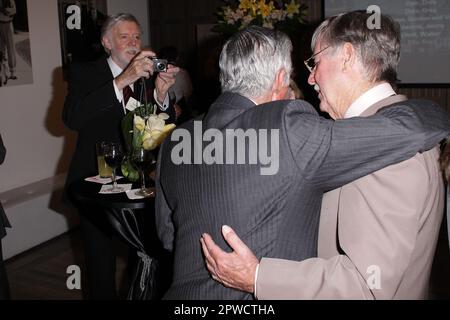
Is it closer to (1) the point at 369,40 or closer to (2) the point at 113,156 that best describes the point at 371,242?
(1) the point at 369,40

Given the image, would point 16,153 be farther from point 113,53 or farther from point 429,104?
point 429,104

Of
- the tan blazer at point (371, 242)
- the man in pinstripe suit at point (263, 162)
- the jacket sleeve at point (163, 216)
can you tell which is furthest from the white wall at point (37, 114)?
the tan blazer at point (371, 242)

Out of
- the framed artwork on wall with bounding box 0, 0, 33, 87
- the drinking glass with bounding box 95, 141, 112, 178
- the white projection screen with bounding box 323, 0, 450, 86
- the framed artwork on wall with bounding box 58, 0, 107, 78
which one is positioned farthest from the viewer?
the white projection screen with bounding box 323, 0, 450, 86

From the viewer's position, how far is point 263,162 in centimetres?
104

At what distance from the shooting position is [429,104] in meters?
1.18

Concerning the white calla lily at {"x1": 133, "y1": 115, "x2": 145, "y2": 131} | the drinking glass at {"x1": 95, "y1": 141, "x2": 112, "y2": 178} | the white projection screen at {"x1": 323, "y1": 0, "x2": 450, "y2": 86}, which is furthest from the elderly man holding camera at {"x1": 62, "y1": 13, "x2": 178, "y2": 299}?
the white projection screen at {"x1": 323, "y1": 0, "x2": 450, "y2": 86}

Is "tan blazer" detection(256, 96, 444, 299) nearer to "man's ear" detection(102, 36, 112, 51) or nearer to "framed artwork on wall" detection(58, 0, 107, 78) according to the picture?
"man's ear" detection(102, 36, 112, 51)

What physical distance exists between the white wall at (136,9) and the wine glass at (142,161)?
11.3ft

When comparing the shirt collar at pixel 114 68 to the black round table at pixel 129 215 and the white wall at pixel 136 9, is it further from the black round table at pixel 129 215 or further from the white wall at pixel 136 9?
the white wall at pixel 136 9

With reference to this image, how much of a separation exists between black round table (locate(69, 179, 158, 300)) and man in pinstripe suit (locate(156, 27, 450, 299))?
83cm

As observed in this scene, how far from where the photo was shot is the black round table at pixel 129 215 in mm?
2010

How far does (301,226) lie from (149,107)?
1395 millimetres

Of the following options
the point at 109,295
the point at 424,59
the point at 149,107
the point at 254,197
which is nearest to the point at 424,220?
the point at 254,197

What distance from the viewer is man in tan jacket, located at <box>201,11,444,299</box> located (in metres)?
1.03
